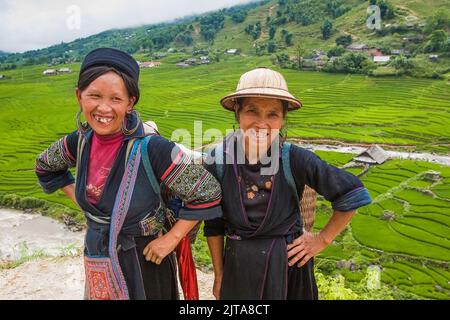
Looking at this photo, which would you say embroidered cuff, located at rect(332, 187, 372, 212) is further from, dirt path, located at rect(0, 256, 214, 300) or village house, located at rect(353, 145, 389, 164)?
village house, located at rect(353, 145, 389, 164)

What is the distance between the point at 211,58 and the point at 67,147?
6549cm

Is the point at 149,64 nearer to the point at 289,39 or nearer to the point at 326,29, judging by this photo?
the point at 289,39


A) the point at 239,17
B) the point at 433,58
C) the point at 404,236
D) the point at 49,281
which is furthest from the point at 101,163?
the point at 239,17

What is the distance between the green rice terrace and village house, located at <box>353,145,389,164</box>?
0.43m

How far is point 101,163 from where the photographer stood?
7.41 ft

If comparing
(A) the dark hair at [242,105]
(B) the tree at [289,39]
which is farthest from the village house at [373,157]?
(B) the tree at [289,39]

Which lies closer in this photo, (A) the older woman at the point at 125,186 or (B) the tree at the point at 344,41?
(A) the older woman at the point at 125,186

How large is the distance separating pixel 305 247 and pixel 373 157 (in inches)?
878

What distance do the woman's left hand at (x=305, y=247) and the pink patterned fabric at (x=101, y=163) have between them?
3.63ft

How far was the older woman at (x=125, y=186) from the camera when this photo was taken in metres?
2.12

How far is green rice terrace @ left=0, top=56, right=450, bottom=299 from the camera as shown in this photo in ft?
45.7

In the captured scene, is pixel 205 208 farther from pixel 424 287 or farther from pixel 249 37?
pixel 249 37

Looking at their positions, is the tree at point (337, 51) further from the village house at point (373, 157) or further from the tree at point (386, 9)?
the village house at point (373, 157)

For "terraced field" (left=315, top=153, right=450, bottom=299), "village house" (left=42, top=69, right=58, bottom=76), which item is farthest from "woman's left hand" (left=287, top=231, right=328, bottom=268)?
"village house" (left=42, top=69, right=58, bottom=76)
